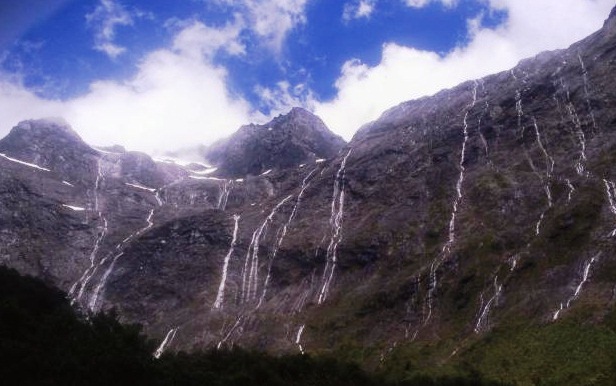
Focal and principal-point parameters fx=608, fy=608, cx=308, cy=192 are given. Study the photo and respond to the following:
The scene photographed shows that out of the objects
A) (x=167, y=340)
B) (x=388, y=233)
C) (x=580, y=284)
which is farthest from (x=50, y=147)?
(x=580, y=284)

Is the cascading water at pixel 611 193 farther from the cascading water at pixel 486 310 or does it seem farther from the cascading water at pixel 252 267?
the cascading water at pixel 252 267

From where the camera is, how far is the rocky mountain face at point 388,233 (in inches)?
3009

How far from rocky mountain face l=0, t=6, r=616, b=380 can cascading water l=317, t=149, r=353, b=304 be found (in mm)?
329

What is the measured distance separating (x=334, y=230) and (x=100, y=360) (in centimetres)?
7769

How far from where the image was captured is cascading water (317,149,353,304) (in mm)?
98456

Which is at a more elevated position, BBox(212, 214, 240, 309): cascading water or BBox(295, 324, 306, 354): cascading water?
BBox(212, 214, 240, 309): cascading water

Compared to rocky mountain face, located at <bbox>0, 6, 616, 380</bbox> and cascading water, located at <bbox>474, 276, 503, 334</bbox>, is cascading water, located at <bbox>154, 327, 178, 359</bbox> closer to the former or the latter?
rocky mountain face, located at <bbox>0, 6, 616, 380</bbox>

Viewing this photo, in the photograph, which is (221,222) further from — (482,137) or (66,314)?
(66,314)

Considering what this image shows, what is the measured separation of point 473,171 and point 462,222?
49.1 ft

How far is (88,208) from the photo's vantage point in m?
142

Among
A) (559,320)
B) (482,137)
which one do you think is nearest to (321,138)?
(482,137)

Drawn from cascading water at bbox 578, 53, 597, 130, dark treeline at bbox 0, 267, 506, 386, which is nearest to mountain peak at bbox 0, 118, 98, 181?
dark treeline at bbox 0, 267, 506, 386

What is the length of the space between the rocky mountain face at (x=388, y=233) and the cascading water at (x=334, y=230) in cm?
33

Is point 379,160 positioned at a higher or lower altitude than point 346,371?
higher
